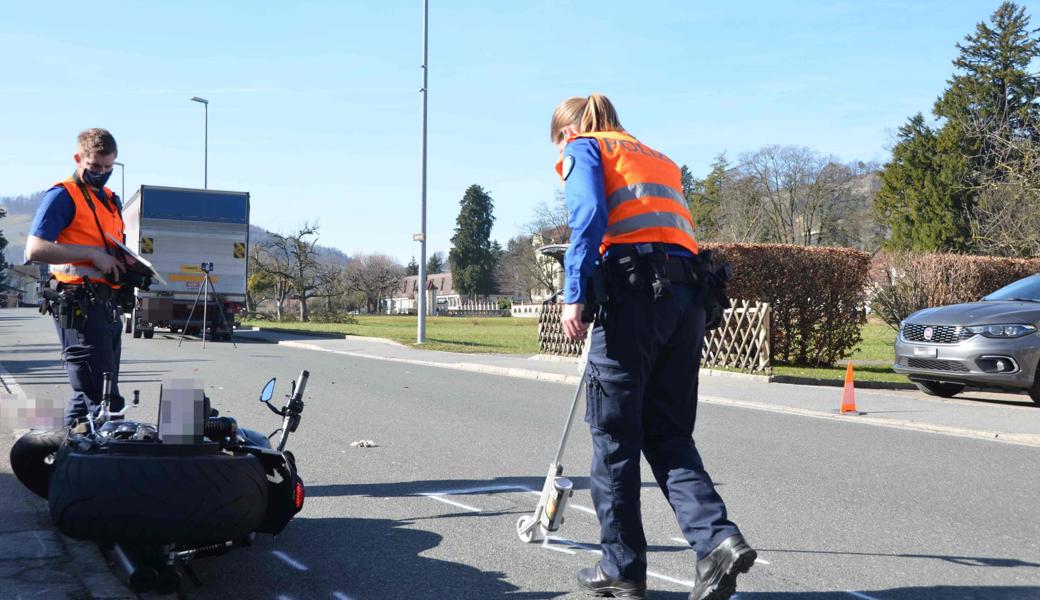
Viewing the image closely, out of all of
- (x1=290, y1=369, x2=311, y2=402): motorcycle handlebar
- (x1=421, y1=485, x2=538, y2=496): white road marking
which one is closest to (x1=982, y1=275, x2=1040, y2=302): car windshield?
(x1=421, y1=485, x2=538, y2=496): white road marking

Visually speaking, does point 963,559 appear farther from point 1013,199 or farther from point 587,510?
point 1013,199

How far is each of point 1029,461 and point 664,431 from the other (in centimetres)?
532

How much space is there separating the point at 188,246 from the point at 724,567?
2454cm

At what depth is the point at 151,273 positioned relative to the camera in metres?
5.38

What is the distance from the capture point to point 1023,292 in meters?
12.4

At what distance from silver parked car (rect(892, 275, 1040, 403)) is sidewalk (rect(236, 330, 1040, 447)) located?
1.23 feet

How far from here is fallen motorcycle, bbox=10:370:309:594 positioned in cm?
340

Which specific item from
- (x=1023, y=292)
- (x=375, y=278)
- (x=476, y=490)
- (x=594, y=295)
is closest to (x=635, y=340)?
(x=594, y=295)

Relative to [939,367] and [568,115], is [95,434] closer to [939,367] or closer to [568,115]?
[568,115]

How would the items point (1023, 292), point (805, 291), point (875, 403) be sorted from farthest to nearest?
point (805, 291) → point (1023, 292) → point (875, 403)

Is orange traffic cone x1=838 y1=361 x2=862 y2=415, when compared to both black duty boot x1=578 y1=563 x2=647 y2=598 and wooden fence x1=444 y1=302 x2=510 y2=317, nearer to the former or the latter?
black duty boot x1=578 y1=563 x2=647 y2=598

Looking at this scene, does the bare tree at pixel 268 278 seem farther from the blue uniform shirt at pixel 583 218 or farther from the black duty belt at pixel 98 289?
the blue uniform shirt at pixel 583 218

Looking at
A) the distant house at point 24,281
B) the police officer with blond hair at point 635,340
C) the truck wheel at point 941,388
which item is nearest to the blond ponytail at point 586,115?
the police officer with blond hair at point 635,340

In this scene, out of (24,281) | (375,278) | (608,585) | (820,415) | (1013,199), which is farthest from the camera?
(24,281)
